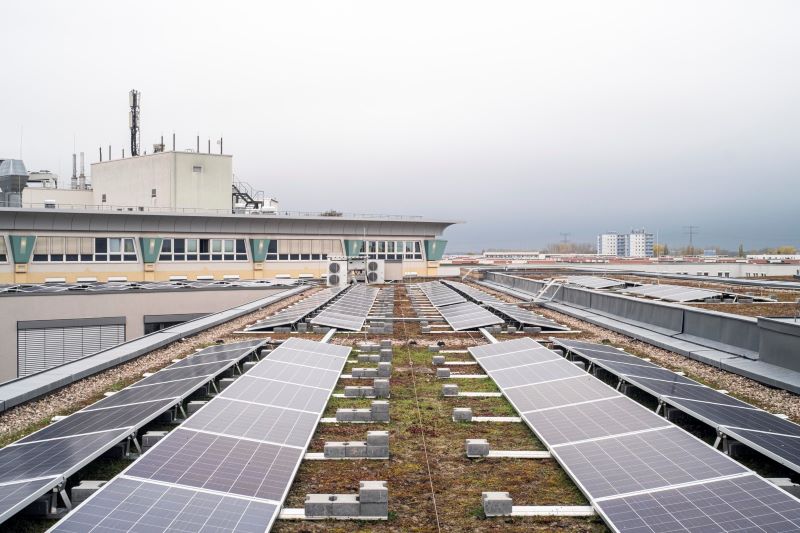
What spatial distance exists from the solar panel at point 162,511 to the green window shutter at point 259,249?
5862cm

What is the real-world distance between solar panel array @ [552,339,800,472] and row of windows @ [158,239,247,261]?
176 ft

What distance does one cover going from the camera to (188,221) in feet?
205

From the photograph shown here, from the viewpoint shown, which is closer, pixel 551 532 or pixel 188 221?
pixel 551 532

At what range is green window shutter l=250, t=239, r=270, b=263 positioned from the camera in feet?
214

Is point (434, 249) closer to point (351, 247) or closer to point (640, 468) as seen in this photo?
point (351, 247)

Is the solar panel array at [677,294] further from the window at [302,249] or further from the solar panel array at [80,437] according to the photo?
the window at [302,249]

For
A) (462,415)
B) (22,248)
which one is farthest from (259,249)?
(462,415)

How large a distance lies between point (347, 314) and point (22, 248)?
42.2m

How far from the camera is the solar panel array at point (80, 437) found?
7949mm

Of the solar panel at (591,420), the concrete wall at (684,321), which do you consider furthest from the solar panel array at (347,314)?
the solar panel at (591,420)

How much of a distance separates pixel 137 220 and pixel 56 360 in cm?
2470

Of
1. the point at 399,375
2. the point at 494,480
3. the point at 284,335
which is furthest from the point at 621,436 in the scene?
the point at 284,335

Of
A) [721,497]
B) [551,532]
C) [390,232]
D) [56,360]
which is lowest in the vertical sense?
[56,360]

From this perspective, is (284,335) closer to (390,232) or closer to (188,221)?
(188,221)
